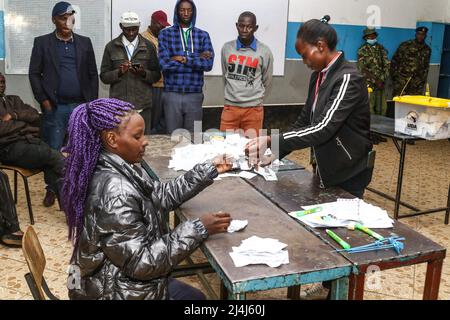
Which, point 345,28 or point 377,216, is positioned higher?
point 345,28

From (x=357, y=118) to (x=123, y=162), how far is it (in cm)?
149

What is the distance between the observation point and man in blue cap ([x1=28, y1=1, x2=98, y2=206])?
15.8ft

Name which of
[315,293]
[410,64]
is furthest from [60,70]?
[410,64]

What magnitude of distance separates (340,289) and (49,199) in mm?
3385

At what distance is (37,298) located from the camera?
1.70 meters

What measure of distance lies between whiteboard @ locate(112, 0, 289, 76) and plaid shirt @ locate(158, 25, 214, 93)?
136 centimetres

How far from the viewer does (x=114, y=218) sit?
1674 millimetres

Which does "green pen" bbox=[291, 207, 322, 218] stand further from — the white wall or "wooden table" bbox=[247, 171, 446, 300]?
the white wall

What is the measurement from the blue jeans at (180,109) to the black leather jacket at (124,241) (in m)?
3.21

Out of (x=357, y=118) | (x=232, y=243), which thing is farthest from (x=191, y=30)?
(x=232, y=243)

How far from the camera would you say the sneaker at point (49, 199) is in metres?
4.52

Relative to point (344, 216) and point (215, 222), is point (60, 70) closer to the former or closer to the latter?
point (215, 222)

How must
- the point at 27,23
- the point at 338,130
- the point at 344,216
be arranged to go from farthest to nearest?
1. the point at 27,23
2. the point at 338,130
3. the point at 344,216

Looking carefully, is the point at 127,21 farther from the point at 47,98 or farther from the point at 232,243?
the point at 232,243
